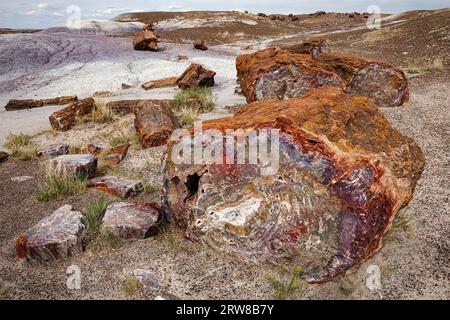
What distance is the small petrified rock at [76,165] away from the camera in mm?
5312

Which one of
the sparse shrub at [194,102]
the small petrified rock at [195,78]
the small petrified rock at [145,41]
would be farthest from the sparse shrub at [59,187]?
the small petrified rock at [145,41]

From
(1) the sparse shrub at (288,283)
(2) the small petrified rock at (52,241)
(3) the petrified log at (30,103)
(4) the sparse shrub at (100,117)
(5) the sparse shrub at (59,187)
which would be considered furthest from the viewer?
(3) the petrified log at (30,103)

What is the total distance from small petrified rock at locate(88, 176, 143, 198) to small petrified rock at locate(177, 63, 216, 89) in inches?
256

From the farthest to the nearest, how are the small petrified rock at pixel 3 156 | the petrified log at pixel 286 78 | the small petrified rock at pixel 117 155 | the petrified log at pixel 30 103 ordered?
the petrified log at pixel 30 103 < the petrified log at pixel 286 78 < the small petrified rock at pixel 3 156 < the small petrified rock at pixel 117 155

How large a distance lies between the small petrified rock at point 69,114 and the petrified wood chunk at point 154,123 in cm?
177

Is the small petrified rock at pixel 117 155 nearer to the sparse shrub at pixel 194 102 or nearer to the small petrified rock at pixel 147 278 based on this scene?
the sparse shrub at pixel 194 102

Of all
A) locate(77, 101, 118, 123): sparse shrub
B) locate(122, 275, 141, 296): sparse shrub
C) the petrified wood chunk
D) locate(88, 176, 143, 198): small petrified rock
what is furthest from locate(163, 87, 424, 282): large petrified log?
locate(77, 101, 118, 123): sparse shrub

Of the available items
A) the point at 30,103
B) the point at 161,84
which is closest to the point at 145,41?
the point at 161,84

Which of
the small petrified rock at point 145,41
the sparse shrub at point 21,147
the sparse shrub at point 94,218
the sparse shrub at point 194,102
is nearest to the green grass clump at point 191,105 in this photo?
the sparse shrub at point 194,102

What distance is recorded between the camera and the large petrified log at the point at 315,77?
7996 millimetres

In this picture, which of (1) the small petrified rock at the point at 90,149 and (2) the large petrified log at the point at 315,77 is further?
(2) the large petrified log at the point at 315,77

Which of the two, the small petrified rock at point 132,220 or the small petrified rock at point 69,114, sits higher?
the small petrified rock at point 69,114

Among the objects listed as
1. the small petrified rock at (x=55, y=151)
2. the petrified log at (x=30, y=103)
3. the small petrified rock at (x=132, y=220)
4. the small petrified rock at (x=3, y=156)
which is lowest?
the small petrified rock at (x=3, y=156)

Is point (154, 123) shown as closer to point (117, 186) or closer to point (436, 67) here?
point (117, 186)
